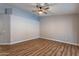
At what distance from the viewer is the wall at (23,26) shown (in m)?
2.04

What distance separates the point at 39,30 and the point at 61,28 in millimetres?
435

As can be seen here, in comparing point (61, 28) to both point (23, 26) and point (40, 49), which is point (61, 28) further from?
point (23, 26)

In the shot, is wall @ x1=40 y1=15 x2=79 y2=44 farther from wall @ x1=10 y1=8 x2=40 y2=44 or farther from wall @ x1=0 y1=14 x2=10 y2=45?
wall @ x1=0 y1=14 x2=10 y2=45

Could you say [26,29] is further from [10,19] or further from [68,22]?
[68,22]

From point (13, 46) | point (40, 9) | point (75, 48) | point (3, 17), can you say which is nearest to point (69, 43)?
point (75, 48)

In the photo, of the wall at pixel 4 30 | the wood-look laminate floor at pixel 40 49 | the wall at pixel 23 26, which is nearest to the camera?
the wood-look laminate floor at pixel 40 49

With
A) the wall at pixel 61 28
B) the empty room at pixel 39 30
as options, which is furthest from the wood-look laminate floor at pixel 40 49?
the wall at pixel 61 28

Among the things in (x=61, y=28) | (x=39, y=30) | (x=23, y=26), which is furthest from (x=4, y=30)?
(x=61, y=28)

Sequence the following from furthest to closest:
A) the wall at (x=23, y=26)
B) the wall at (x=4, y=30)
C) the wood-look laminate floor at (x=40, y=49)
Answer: the wall at (x=23, y=26) < the wall at (x=4, y=30) < the wood-look laminate floor at (x=40, y=49)

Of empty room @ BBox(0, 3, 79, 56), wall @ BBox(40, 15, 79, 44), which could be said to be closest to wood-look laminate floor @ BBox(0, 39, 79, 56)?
empty room @ BBox(0, 3, 79, 56)

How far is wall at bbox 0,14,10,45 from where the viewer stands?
1.94 metres

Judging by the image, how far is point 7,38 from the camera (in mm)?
2012

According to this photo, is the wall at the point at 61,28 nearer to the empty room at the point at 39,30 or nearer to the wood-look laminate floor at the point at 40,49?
the empty room at the point at 39,30

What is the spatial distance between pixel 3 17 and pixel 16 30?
34cm
